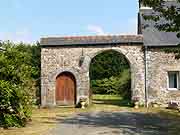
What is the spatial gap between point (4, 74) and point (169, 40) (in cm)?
1431

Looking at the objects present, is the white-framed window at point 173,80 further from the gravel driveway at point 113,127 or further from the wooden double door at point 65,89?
the gravel driveway at point 113,127

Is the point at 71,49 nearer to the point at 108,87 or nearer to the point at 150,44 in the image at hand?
the point at 150,44

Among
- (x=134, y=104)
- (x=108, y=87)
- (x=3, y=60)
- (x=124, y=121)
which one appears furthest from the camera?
(x=108, y=87)

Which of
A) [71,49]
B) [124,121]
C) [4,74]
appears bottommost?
[124,121]

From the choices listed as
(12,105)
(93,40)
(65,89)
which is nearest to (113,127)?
(12,105)

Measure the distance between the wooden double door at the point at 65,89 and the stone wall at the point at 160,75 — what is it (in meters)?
5.12

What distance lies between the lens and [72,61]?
91.3 feet

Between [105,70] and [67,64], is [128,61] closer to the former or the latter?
[67,64]

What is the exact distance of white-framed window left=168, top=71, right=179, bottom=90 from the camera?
2722 cm

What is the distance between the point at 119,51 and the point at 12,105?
1253cm

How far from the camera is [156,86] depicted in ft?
88.9

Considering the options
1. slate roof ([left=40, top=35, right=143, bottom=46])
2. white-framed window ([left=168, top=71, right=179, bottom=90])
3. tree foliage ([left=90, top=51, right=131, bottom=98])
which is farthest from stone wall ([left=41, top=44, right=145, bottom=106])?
tree foliage ([left=90, top=51, right=131, bottom=98])

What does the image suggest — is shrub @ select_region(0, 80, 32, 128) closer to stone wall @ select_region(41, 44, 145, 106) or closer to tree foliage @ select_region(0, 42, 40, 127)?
tree foliage @ select_region(0, 42, 40, 127)

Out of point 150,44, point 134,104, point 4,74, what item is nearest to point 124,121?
point 4,74
